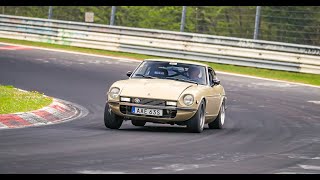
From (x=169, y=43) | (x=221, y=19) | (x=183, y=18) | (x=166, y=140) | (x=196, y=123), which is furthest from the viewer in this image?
(x=221, y=19)

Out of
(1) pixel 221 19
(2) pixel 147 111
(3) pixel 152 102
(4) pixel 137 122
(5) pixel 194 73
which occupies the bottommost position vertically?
(4) pixel 137 122

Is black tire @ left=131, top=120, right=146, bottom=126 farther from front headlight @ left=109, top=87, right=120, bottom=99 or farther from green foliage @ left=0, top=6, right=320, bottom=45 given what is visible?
→ green foliage @ left=0, top=6, right=320, bottom=45

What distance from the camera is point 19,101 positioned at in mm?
17391

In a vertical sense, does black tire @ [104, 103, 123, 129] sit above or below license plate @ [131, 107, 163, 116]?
below

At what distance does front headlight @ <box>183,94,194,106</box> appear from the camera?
1528 cm

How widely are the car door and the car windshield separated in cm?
24

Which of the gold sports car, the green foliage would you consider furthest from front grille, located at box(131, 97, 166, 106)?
the green foliage

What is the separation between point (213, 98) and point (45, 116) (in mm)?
3082

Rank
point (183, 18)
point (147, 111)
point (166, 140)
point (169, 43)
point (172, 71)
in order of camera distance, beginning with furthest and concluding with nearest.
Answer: point (183, 18) → point (169, 43) → point (172, 71) → point (147, 111) → point (166, 140)

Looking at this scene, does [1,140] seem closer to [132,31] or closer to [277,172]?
[277,172]

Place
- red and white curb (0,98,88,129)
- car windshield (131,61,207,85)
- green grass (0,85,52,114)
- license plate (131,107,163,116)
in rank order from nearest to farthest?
1. red and white curb (0,98,88,129)
2. license plate (131,107,163,116)
3. green grass (0,85,52,114)
4. car windshield (131,61,207,85)

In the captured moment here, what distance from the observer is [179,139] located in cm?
1416

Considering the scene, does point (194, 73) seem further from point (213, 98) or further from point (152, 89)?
point (152, 89)

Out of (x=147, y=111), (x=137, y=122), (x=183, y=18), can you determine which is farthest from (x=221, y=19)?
(x=147, y=111)
